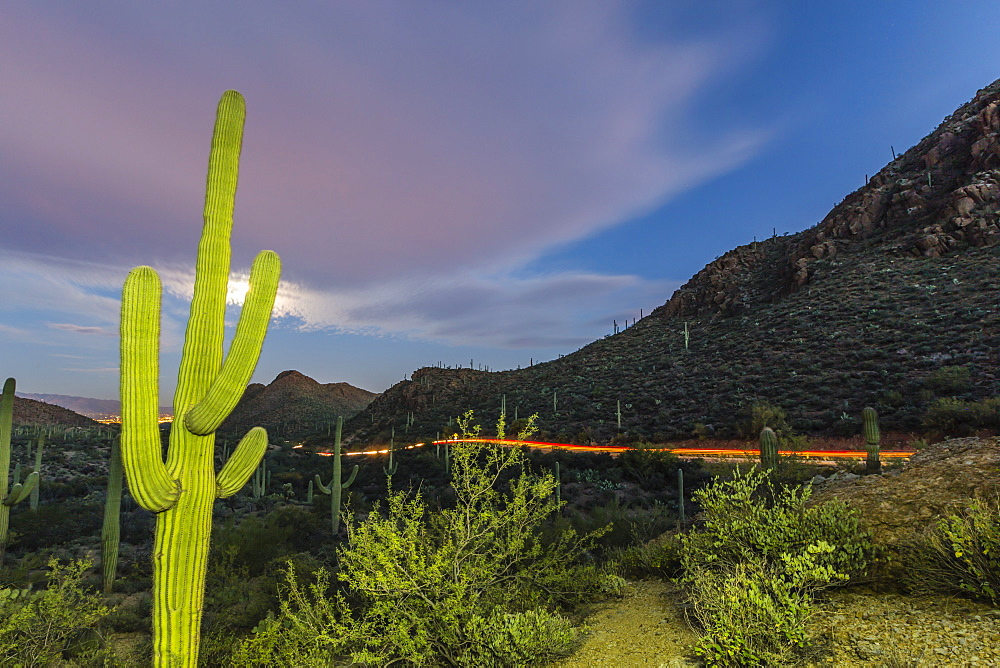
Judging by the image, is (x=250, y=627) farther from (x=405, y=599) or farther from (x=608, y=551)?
(x=608, y=551)

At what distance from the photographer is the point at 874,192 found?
43000 millimetres

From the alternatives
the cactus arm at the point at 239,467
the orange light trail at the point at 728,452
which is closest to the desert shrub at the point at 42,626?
the cactus arm at the point at 239,467

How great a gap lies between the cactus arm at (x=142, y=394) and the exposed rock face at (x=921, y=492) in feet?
22.8

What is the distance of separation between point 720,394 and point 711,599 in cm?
2568

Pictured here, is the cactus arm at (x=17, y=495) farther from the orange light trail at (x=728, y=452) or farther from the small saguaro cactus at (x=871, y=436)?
the small saguaro cactus at (x=871, y=436)

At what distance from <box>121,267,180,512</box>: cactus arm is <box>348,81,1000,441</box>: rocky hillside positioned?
23.7 meters

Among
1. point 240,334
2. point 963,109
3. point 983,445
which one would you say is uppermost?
point 963,109

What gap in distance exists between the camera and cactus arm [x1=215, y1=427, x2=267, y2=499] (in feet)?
14.4

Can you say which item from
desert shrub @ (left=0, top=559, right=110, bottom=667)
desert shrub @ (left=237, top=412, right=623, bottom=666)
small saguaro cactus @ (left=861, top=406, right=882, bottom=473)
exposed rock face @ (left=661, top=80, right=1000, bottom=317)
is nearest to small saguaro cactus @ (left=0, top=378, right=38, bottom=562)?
desert shrub @ (left=0, top=559, right=110, bottom=667)

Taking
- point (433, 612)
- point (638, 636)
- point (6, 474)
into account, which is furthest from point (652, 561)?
point (6, 474)

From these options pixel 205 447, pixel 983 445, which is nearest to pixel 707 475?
pixel 983 445

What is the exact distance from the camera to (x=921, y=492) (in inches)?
212

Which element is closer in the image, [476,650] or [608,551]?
[476,650]

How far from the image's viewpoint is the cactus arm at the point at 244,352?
161 inches
